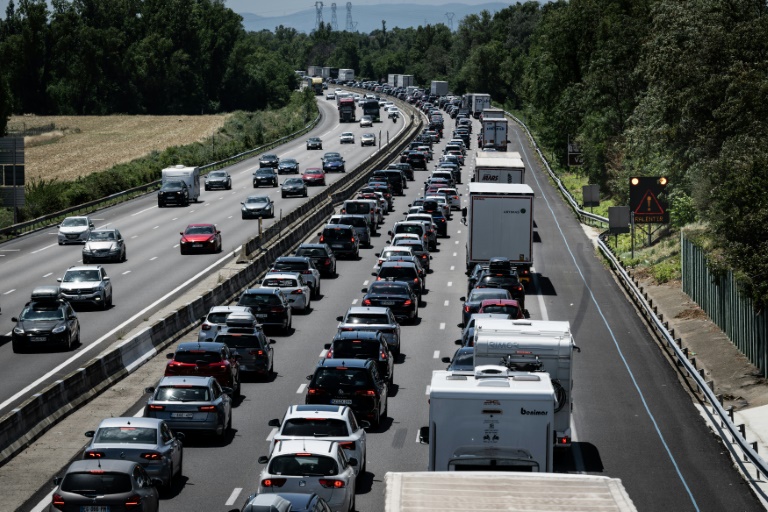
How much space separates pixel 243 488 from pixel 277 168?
3261 inches

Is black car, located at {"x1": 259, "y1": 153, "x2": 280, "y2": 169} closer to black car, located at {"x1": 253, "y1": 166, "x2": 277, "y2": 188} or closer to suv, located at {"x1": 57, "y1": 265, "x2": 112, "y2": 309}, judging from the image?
black car, located at {"x1": 253, "y1": 166, "x2": 277, "y2": 188}

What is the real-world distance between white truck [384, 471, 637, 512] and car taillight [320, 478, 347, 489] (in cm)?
597

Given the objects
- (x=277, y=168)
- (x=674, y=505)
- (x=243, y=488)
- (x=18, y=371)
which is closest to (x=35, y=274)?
(x=18, y=371)

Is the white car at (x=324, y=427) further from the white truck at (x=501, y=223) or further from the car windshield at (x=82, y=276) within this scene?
the white truck at (x=501, y=223)

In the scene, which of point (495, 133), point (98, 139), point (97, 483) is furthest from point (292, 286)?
point (98, 139)

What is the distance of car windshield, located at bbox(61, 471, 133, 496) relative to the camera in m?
18.8

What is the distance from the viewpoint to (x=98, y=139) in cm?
15875

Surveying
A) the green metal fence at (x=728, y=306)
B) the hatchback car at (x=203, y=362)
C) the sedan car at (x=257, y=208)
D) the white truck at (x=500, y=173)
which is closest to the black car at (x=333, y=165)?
the sedan car at (x=257, y=208)

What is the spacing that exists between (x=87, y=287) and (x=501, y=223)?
15568 mm

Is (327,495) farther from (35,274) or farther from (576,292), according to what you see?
(35,274)

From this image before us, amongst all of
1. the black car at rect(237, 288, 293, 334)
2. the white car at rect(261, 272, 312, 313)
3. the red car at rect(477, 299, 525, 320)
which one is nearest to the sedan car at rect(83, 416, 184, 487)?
the red car at rect(477, 299, 525, 320)

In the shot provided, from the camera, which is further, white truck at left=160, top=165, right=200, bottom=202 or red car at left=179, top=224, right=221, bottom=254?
white truck at left=160, top=165, right=200, bottom=202

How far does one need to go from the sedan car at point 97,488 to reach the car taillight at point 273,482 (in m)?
1.77

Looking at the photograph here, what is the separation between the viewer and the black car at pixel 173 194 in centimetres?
8106
